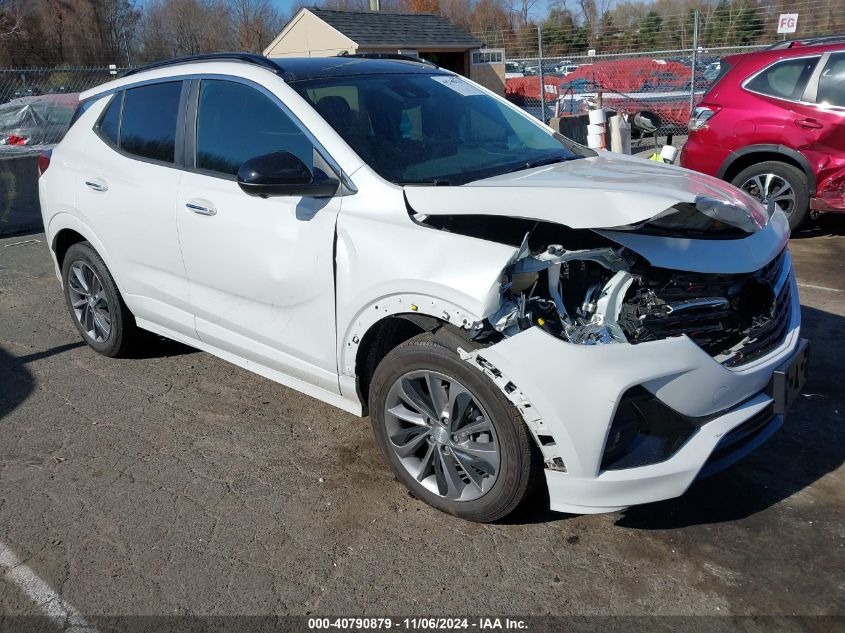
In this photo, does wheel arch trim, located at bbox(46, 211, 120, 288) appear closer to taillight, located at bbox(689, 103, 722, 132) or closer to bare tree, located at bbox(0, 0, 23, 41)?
taillight, located at bbox(689, 103, 722, 132)

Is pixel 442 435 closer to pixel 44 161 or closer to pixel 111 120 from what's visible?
pixel 111 120

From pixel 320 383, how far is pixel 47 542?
1.34m

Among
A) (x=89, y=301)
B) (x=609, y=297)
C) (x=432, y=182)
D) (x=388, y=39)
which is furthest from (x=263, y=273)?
(x=388, y=39)

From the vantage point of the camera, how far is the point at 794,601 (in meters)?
2.72

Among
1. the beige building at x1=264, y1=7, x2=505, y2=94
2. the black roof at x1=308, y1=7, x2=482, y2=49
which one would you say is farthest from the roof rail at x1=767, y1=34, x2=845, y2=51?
the black roof at x1=308, y1=7, x2=482, y2=49

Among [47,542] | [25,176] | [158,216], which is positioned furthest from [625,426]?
[25,176]

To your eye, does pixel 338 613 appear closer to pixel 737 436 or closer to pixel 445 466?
pixel 445 466

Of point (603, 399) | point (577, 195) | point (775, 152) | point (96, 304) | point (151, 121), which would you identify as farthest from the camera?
point (775, 152)

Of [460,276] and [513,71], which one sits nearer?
[460,276]

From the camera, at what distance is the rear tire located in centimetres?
723

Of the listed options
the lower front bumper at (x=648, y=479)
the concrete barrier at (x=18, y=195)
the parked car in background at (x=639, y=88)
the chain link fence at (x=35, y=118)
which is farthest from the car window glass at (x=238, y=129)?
the parked car in background at (x=639, y=88)

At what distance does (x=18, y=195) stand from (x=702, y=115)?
27.3 ft

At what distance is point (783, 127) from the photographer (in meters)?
7.21

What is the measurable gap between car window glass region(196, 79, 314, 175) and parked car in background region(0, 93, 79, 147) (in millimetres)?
10504
